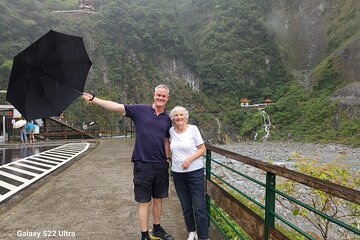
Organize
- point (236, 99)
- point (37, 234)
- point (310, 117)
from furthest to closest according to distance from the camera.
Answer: point (236, 99) → point (310, 117) → point (37, 234)

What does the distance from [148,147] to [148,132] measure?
0.49 feet

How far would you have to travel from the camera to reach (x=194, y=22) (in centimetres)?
9219

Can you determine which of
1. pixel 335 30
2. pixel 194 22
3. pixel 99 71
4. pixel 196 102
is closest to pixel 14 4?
pixel 99 71

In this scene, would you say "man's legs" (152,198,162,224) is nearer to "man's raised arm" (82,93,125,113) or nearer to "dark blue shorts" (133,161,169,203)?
"dark blue shorts" (133,161,169,203)

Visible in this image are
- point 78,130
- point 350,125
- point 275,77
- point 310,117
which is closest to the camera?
point 78,130

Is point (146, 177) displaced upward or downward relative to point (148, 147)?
downward

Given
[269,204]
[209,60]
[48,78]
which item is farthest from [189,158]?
[209,60]

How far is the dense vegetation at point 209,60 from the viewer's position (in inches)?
1907

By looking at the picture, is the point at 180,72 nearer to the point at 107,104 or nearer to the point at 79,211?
the point at 79,211

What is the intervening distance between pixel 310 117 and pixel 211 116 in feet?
60.6

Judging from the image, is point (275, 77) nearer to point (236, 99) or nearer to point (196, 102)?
point (236, 99)

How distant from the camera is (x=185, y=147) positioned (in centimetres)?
289

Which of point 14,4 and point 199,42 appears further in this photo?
point 199,42

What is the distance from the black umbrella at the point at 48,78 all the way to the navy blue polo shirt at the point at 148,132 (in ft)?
2.32
